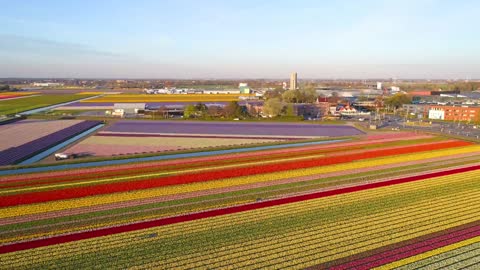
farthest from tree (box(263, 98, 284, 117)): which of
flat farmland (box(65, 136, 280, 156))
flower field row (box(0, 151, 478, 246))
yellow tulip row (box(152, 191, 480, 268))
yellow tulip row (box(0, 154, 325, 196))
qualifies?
yellow tulip row (box(152, 191, 480, 268))

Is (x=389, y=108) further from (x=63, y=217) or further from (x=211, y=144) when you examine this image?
(x=63, y=217)

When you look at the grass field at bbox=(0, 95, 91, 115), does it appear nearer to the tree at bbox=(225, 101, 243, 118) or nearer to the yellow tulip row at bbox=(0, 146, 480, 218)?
the tree at bbox=(225, 101, 243, 118)

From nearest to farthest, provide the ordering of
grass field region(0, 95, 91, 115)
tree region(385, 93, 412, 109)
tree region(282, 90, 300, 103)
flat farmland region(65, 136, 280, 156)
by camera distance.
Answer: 1. flat farmland region(65, 136, 280, 156)
2. grass field region(0, 95, 91, 115)
3. tree region(385, 93, 412, 109)
4. tree region(282, 90, 300, 103)

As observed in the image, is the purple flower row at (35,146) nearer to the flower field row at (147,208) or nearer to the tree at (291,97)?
the flower field row at (147,208)

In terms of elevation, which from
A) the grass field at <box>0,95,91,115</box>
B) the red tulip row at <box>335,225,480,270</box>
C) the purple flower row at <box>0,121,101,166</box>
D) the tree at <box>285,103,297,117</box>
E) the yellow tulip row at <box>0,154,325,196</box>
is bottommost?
the red tulip row at <box>335,225,480,270</box>

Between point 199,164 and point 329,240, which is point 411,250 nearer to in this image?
point 329,240

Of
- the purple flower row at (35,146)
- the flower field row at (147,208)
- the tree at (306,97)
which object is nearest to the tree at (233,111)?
the purple flower row at (35,146)

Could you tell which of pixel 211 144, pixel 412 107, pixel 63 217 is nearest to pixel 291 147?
pixel 211 144

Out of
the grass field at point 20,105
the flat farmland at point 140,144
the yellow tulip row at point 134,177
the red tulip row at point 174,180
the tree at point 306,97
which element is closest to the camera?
the red tulip row at point 174,180
